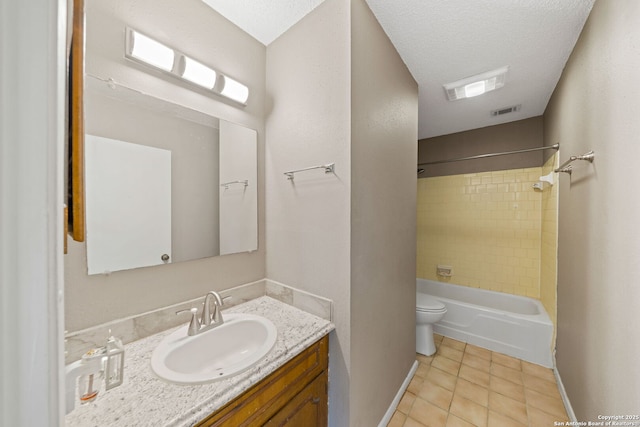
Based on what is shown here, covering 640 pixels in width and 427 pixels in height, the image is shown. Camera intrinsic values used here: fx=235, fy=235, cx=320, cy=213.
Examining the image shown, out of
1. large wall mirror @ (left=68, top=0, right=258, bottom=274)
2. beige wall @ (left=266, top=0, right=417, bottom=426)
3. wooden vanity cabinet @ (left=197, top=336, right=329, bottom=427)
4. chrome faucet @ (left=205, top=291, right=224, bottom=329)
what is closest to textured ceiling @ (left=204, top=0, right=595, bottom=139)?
beige wall @ (left=266, top=0, right=417, bottom=426)

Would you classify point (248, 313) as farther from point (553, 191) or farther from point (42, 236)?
point (553, 191)

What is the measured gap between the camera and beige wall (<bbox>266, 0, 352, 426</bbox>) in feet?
3.90

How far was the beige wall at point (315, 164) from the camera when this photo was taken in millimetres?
1188

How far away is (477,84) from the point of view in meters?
1.97

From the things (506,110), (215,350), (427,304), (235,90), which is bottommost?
(427,304)

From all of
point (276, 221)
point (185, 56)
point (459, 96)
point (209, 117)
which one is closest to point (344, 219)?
point (276, 221)

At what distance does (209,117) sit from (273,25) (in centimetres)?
71

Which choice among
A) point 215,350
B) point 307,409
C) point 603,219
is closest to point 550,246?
point 603,219

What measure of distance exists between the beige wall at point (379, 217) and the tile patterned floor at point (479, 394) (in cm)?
19

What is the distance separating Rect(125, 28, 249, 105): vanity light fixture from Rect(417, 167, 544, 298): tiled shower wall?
283cm

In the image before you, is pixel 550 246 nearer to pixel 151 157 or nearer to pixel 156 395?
pixel 156 395

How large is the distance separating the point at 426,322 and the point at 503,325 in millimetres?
758

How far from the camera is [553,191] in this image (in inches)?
84.2

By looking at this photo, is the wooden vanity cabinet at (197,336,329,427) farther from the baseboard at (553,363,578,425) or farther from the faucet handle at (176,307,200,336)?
the baseboard at (553,363,578,425)
